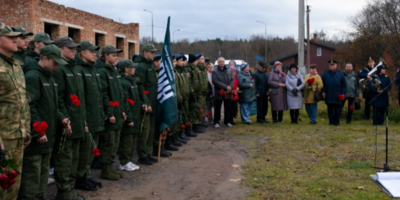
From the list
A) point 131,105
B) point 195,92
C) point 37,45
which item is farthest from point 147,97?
point 195,92

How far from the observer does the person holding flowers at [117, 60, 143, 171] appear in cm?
779

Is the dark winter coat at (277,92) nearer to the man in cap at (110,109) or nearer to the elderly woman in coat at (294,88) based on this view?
the elderly woman in coat at (294,88)

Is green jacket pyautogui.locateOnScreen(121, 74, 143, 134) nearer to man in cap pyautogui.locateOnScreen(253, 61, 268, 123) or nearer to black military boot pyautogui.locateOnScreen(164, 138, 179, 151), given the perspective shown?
black military boot pyautogui.locateOnScreen(164, 138, 179, 151)

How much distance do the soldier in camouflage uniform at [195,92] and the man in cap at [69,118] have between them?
586 centimetres

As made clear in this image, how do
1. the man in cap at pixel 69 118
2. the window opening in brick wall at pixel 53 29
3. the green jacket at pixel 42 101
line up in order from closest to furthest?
the green jacket at pixel 42 101 → the man in cap at pixel 69 118 → the window opening in brick wall at pixel 53 29

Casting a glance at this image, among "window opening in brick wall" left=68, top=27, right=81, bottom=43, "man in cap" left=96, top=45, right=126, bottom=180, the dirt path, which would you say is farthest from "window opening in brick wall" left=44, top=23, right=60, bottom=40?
"man in cap" left=96, top=45, right=126, bottom=180

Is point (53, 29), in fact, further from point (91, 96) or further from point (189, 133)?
point (91, 96)

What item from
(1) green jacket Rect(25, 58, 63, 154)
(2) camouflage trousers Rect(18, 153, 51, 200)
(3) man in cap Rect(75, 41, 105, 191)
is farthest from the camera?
(3) man in cap Rect(75, 41, 105, 191)

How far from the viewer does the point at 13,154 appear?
184 inches

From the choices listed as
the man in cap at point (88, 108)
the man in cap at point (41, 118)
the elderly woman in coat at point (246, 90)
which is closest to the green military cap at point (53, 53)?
the man in cap at point (41, 118)

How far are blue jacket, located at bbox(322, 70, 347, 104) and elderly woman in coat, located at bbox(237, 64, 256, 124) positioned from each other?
238 centimetres

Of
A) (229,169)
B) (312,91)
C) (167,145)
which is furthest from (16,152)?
(312,91)

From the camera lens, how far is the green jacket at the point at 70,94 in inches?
231

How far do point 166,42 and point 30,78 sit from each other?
398 cm
